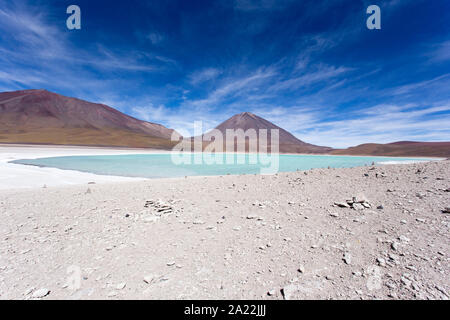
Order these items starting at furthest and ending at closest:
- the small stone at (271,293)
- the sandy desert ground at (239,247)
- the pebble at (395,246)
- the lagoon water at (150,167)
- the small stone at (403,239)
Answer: the lagoon water at (150,167) → the small stone at (403,239) → the pebble at (395,246) → the sandy desert ground at (239,247) → the small stone at (271,293)

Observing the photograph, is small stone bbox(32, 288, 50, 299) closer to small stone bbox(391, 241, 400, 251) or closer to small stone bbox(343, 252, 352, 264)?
small stone bbox(343, 252, 352, 264)

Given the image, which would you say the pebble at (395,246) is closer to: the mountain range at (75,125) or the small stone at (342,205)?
the small stone at (342,205)

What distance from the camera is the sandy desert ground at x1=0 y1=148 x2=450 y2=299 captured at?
2.10 m

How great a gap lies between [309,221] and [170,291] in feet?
9.17

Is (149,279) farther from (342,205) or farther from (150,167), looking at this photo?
(150,167)

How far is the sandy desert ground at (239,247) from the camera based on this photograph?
210 centimetres

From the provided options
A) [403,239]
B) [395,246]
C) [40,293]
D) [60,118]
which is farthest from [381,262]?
[60,118]

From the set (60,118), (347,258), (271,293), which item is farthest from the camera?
(60,118)

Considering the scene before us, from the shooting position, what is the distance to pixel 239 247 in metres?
2.92

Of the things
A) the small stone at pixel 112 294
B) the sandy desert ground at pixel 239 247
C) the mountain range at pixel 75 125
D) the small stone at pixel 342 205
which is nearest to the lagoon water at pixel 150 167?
the sandy desert ground at pixel 239 247

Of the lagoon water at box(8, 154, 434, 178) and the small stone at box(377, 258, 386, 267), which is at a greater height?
the lagoon water at box(8, 154, 434, 178)

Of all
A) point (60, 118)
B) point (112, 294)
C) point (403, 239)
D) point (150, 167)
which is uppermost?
point (60, 118)

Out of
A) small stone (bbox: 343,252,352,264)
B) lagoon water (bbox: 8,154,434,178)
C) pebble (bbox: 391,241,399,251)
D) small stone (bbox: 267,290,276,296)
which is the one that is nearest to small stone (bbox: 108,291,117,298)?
small stone (bbox: 267,290,276,296)

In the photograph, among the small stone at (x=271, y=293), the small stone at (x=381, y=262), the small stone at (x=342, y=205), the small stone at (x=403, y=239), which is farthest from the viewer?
the small stone at (x=342, y=205)
